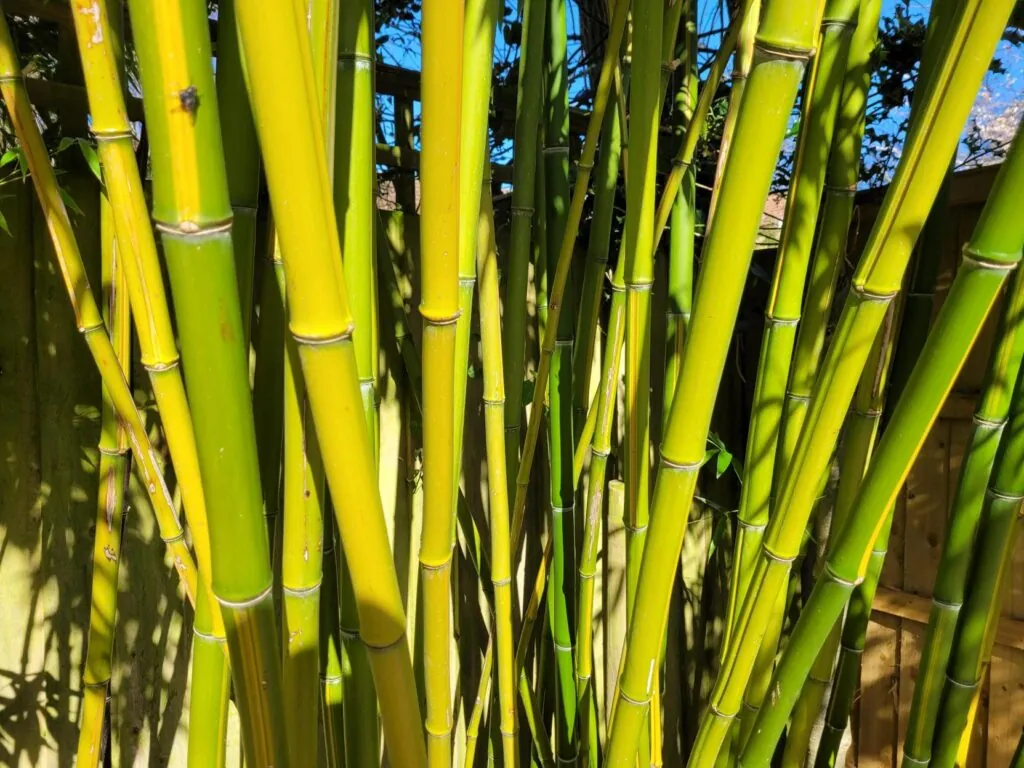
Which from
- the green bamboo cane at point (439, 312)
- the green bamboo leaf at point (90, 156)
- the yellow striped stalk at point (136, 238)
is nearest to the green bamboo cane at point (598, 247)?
the green bamboo cane at point (439, 312)

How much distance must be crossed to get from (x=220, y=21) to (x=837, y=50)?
56 centimetres

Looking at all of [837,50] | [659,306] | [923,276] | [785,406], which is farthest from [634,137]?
[659,306]

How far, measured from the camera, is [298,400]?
476 millimetres

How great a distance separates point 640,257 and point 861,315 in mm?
272

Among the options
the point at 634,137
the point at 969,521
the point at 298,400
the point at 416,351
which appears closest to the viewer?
the point at 298,400

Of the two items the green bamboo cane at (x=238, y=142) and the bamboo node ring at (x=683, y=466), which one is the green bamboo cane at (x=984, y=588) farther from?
the green bamboo cane at (x=238, y=142)

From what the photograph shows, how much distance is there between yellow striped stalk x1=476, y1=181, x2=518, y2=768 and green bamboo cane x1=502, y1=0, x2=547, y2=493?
0.13m

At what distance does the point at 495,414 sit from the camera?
0.79 metres

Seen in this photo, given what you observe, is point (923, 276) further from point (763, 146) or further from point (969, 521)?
point (763, 146)

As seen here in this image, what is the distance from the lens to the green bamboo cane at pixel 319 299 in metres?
0.32

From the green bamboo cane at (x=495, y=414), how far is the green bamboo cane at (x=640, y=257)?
146 mm

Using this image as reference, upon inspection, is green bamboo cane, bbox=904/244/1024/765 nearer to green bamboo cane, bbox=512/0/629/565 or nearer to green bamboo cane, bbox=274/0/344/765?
green bamboo cane, bbox=512/0/629/565

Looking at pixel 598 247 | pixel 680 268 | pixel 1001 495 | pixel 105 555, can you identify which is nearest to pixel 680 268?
pixel 680 268

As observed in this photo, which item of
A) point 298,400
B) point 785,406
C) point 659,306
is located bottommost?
point 659,306
